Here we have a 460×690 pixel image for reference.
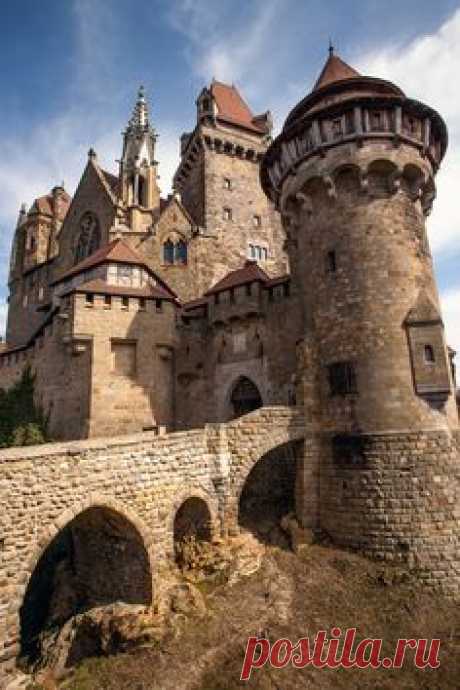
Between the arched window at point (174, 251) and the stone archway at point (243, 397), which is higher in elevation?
the arched window at point (174, 251)

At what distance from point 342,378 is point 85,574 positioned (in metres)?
10.9

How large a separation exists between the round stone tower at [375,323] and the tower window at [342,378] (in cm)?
3

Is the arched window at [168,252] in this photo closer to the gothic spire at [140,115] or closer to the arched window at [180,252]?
the arched window at [180,252]

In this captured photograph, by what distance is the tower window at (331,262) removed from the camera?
15.9 m

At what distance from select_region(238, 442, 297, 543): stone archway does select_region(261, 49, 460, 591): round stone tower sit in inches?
78.2

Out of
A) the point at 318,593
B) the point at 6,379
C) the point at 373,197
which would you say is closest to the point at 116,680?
the point at 318,593

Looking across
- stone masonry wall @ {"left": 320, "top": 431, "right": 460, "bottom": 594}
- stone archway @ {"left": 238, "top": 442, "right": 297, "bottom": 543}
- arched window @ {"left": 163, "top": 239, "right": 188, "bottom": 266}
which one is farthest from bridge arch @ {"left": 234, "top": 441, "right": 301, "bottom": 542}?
arched window @ {"left": 163, "top": 239, "right": 188, "bottom": 266}

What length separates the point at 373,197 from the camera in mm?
15750

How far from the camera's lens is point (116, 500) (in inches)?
442

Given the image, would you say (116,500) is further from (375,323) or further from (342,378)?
(375,323)

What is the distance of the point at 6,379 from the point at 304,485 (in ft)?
60.5

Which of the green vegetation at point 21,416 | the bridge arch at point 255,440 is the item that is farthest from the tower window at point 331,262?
the green vegetation at point 21,416

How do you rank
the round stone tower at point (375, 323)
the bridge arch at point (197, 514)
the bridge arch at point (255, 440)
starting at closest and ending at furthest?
the bridge arch at point (197, 514)
the round stone tower at point (375, 323)
the bridge arch at point (255, 440)

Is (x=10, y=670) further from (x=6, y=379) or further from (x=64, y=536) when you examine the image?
(x=6, y=379)
